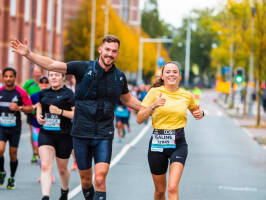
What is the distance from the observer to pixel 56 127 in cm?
853

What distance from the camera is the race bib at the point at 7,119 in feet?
32.8

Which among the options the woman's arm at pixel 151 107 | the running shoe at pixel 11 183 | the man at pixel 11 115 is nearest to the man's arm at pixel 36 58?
the woman's arm at pixel 151 107

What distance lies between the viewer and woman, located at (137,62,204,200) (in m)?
7.25

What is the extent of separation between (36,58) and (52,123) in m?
2.27

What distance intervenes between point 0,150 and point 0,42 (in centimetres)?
3016

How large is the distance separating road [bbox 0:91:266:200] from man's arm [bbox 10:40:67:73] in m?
3.07

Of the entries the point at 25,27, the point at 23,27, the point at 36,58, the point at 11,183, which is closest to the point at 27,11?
the point at 25,27

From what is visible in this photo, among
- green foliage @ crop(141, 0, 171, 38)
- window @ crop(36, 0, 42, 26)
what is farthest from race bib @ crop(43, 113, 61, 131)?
green foliage @ crop(141, 0, 171, 38)

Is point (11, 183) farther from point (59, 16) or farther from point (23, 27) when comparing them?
point (59, 16)

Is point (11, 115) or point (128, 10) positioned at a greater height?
point (128, 10)

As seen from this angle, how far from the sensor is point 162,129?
7.31 meters

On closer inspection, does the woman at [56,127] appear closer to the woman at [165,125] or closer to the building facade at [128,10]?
the woman at [165,125]

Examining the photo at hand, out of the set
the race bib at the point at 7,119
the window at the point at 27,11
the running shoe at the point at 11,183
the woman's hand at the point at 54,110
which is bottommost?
the running shoe at the point at 11,183

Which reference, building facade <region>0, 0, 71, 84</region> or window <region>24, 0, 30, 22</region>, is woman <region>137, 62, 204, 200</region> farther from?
window <region>24, 0, 30, 22</region>
